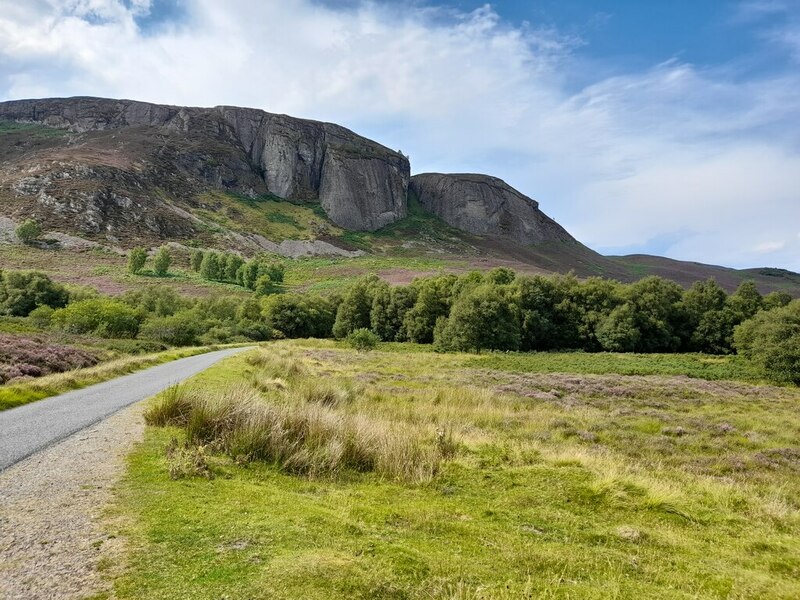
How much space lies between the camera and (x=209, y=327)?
6788cm

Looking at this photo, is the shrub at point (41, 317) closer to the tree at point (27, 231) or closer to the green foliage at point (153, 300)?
the green foliage at point (153, 300)

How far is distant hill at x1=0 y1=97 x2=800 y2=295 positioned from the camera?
117m

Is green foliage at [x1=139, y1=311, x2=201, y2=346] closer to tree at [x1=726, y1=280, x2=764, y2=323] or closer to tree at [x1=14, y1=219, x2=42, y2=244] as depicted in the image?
tree at [x1=14, y1=219, x2=42, y2=244]

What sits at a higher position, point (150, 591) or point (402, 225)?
point (402, 225)

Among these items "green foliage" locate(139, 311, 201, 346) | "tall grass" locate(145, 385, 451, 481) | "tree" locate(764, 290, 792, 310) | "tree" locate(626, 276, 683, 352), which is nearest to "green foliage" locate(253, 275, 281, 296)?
"green foliage" locate(139, 311, 201, 346)

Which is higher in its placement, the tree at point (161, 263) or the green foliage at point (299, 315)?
the tree at point (161, 263)

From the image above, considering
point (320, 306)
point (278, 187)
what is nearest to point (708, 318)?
point (320, 306)

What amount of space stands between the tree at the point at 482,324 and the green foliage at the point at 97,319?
36.8 meters

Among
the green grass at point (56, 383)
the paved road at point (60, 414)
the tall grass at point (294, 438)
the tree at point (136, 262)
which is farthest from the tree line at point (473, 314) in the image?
the tall grass at point (294, 438)

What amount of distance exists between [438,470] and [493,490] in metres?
1.41

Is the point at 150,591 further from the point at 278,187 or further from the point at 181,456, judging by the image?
the point at 278,187

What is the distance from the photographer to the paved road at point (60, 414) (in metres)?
9.17

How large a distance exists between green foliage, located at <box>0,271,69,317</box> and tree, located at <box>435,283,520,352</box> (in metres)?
50.1

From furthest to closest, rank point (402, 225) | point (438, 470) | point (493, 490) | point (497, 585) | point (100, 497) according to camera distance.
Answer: point (402, 225), point (438, 470), point (493, 490), point (100, 497), point (497, 585)
